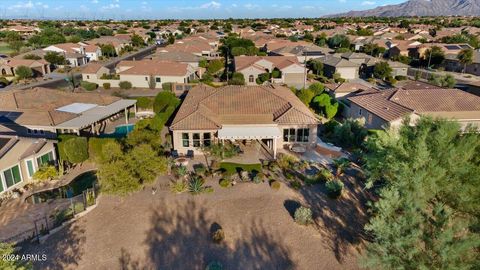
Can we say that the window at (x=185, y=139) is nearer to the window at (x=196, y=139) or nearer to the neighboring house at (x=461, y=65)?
the window at (x=196, y=139)

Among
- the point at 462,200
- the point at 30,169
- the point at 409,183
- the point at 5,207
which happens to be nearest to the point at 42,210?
the point at 5,207

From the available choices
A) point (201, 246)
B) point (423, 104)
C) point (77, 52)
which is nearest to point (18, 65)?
point (77, 52)

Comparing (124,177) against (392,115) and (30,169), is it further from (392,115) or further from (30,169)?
(392,115)

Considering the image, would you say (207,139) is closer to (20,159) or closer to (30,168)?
(30,168)

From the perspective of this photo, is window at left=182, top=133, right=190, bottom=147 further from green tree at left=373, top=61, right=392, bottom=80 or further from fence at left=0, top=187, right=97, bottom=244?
green tree at left=373, top=61, right=392, bottom=80

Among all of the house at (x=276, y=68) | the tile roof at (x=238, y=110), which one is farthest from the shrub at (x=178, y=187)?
the house at (x=276, y=68)

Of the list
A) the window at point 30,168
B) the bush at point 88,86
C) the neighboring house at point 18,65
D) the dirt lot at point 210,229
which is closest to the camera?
the dirt lot at point 210,229
